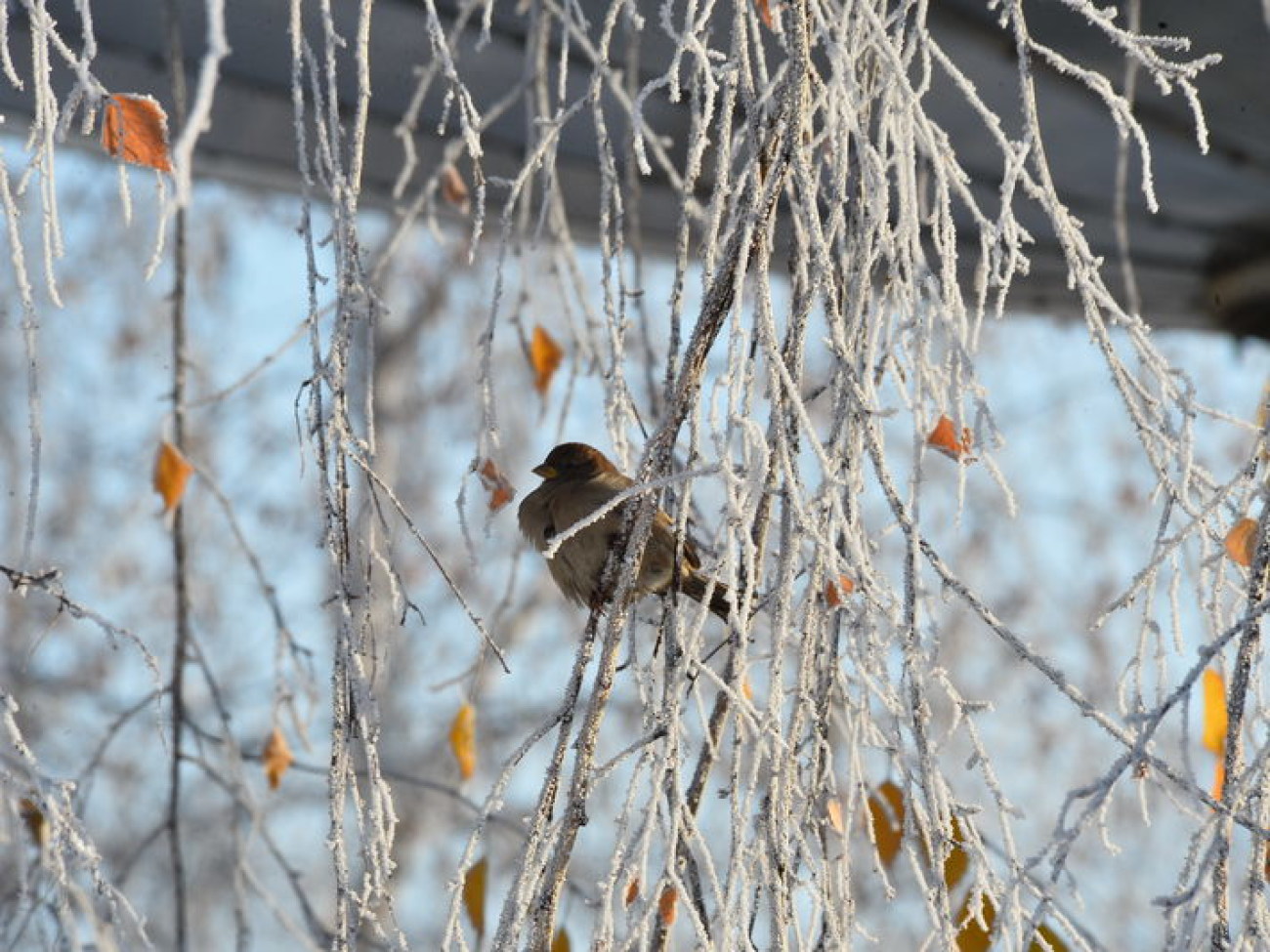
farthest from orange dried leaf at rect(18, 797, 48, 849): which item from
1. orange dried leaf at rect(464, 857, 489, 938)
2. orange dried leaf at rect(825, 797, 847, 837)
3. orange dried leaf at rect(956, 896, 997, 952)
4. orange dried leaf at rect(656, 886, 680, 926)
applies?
orange dried leaf at rect(956, 896, 997, 952)

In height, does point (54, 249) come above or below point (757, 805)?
above

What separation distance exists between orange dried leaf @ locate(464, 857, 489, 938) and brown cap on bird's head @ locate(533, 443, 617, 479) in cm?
87

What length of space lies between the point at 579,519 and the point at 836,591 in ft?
3.64

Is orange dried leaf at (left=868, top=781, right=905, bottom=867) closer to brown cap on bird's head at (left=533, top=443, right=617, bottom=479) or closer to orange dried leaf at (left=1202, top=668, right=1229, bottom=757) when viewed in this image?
orange dried leaf at (left=1202, top=668, right=1229, bottom=757)

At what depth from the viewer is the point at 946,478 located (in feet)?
23.2

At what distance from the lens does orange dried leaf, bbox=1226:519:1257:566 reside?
1.31 metres

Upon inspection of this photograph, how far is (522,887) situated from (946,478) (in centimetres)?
611

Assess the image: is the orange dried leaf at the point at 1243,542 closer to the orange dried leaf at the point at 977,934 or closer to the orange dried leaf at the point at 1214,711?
the orange dried leaf at the point at 1214,711

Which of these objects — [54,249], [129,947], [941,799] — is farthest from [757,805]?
[54,249]

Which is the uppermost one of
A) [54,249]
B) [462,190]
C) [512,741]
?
[462,190]

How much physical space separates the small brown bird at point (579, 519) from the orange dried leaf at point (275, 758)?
16.5 inches

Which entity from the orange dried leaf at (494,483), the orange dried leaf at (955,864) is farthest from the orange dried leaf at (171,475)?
the orange dried leaf at (955,864)

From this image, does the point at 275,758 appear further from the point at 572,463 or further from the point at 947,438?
the point at 947,438

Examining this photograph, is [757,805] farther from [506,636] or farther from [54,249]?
[506,636]
